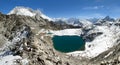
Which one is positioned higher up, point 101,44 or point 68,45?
point 68,45

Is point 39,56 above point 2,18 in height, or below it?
below

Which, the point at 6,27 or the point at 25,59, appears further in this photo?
the point at 6,27

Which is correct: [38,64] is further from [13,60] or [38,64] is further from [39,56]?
[13,60]

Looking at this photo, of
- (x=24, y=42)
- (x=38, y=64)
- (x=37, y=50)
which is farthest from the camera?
(x=24, y=42)

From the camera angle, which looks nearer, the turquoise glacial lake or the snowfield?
the snowfield

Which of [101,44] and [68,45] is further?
[68,45]

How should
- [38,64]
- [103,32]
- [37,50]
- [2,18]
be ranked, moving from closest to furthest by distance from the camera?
[38,64], [37,50], [2,18], [103,32]

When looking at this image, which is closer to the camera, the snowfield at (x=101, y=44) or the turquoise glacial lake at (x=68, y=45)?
the snowfield at (x=101, y=44)

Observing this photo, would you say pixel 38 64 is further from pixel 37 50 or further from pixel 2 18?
pixel 2 18

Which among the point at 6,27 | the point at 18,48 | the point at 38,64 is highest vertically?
the point at 6,27

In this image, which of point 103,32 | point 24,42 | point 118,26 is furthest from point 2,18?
point 24,42
